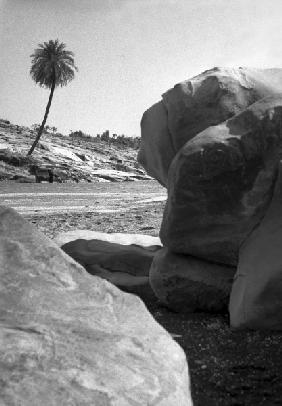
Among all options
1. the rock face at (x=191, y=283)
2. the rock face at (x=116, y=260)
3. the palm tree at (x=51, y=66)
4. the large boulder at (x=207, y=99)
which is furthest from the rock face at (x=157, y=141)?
the palm tree at (x=51, y=66)

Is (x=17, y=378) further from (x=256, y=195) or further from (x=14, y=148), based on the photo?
(x=14, y=148)

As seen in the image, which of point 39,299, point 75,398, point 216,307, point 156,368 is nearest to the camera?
point 75,398

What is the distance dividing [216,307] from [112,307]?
101 inches

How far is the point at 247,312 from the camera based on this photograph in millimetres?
3881

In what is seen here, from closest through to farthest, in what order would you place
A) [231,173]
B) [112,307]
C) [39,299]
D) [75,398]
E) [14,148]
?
1. [75,398]
2. [39,299]
3. [112,307]
4. [231,173]
5. [14,148]

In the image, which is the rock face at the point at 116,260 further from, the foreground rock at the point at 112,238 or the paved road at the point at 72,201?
the paved road at the point at 72,201

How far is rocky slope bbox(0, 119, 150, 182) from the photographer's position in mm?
33969

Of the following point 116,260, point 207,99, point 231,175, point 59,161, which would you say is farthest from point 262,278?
point 59,161

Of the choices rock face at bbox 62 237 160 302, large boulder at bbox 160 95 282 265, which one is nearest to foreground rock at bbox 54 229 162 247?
rock face at bbox 62 237 160 302

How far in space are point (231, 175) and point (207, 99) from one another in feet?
3.59

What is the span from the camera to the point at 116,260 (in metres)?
5.75

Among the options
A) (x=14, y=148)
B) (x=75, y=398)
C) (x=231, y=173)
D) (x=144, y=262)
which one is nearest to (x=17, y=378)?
(x=75, y=398)

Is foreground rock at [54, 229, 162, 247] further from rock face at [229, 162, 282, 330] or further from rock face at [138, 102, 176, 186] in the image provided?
rock face at [229, 162, 282, 330]

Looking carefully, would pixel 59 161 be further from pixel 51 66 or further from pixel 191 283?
pixel 191 283
